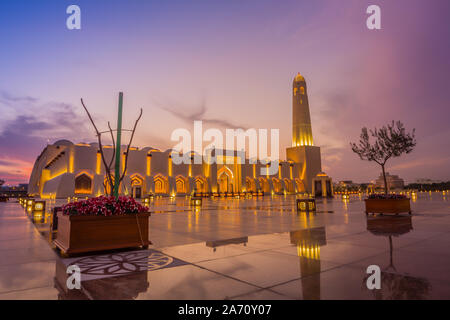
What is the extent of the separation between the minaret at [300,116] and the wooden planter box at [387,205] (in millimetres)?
63139

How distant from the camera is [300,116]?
7494 centimetres

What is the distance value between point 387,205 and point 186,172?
49.3 metres

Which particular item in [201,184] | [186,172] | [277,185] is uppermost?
[186,172]

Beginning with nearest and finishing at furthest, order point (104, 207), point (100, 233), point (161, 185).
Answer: point (100, 233)
point (104, 207)
point (161, 185)

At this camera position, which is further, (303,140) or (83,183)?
(303,140)

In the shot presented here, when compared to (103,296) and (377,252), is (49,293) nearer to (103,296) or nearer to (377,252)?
(103,296)

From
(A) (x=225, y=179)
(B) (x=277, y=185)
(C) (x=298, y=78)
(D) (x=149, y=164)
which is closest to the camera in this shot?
(D) (x=149, y=164)

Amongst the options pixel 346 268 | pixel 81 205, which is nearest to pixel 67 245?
pixel 81 205

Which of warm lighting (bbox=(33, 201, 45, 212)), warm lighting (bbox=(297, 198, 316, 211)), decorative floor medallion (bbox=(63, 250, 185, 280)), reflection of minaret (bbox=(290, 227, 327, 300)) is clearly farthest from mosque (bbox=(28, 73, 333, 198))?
decorative floor medallion (bbox=(63, 250, 185, 280))

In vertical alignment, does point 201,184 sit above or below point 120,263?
above

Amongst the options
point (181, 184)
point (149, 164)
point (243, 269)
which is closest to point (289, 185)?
point (181, 184)

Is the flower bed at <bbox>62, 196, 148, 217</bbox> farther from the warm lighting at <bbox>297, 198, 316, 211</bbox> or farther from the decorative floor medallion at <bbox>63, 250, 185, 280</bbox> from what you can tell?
the warm lighting at <bbox>297, 198, 316, 211</bbox>

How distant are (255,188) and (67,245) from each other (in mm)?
59376

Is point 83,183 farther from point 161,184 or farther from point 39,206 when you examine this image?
point 39,206
